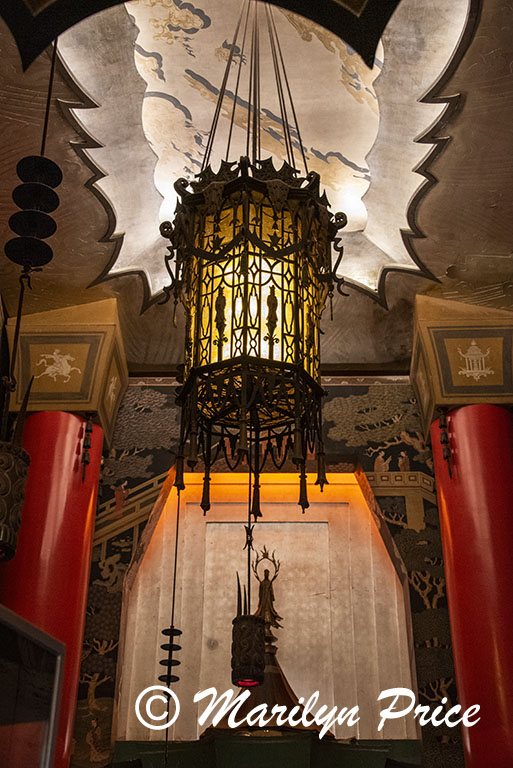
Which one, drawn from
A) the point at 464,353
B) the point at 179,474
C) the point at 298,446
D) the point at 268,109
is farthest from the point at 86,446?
the point at 298,446

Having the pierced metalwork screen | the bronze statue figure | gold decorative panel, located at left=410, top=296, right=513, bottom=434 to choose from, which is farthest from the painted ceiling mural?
the bronze statue figure

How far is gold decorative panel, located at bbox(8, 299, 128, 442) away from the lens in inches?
214

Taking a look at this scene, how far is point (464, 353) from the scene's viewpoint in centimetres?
548

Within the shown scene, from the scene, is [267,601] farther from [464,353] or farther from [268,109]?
[268,109]

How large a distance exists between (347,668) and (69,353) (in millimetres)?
Result: 2850

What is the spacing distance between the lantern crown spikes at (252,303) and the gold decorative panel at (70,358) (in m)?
2.13

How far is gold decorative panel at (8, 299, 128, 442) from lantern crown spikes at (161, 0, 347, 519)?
213cm

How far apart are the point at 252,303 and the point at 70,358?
269 centimetres

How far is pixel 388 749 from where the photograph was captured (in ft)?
15.7

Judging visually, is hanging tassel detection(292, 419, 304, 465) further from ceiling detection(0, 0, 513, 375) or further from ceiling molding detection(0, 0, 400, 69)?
ceiling detection(0, 0, 513, 375)

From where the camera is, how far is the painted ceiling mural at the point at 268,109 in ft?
14.0

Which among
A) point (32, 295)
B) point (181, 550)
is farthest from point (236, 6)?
point (181, 550)

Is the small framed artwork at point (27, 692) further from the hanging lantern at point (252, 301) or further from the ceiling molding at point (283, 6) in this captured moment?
the ceiling molding at point (283, 6)

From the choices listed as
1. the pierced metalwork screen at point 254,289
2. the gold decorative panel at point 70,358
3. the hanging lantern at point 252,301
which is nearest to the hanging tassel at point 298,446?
the hanging lantern at point 252,301
